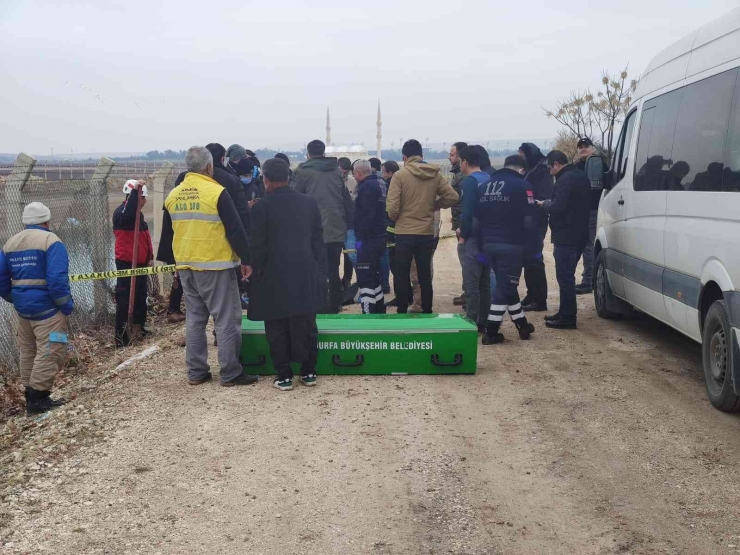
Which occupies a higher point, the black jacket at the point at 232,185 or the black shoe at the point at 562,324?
the black jacket at the point at 232,185

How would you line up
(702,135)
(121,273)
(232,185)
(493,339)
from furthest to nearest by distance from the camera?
(121,273)
(493,339)
(232,185)
(702,135)

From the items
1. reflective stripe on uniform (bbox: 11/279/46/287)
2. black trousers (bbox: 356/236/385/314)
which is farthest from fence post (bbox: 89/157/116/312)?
reflective stripe on uniform (bbox: 11/279/46/287)

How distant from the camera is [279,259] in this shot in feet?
22.5

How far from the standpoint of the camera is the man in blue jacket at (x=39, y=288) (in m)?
6.73

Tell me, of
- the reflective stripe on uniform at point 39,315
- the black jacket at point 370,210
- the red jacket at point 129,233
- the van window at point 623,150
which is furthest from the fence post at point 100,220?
the van window at point 623,150

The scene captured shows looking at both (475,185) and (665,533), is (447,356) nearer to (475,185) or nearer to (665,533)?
(475,185)

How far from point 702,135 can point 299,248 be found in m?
3.30

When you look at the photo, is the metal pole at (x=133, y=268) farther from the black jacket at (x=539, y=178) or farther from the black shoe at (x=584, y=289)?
the black shoe at (x=584, y=289)

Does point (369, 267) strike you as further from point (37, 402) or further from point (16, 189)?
point (37, 402)

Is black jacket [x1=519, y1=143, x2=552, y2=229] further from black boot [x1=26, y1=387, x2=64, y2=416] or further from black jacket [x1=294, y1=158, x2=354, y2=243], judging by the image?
black boot [x1=26, y1=387, x2=64, y2=416]

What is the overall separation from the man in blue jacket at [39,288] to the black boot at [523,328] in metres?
4.53

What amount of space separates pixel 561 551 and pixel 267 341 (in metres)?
3.74

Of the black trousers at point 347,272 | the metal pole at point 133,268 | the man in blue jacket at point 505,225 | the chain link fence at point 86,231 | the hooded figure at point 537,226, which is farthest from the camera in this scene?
the black trousers at point 347,272

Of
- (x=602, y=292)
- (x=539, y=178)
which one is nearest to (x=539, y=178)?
(x=539, y=178)
